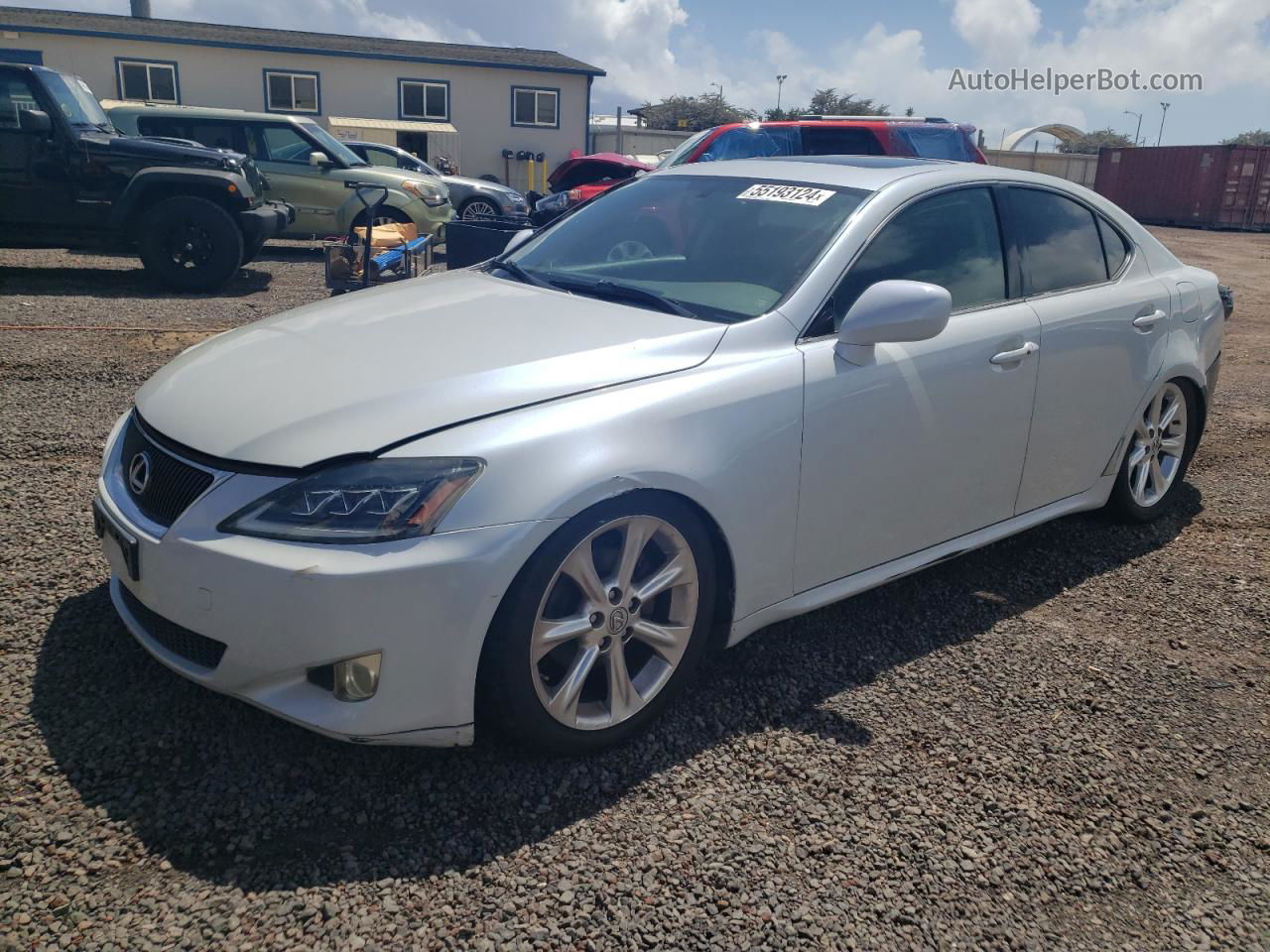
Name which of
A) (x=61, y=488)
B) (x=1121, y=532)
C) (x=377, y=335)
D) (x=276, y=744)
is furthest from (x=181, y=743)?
(x=1121, y=532)

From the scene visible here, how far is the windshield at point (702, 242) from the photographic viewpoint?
10.2ft

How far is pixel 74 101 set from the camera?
398 inches

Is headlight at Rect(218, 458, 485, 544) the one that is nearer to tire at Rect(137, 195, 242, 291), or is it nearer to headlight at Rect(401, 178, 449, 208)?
tire at Rect(137, 195, 242, 291)

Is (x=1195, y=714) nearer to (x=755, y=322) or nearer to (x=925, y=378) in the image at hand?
(x=925, y=378)

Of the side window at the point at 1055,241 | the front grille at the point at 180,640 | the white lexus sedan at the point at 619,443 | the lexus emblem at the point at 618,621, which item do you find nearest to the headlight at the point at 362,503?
the white lexus sedan at the point at 619,443

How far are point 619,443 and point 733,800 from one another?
0.95 m

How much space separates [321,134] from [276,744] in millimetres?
12680

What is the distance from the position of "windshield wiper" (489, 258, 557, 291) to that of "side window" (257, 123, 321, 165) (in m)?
10.6

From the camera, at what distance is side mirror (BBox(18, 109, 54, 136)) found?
938cm

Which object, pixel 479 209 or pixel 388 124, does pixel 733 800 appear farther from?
pixel 388 124

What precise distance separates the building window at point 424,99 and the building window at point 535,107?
209 centimetres

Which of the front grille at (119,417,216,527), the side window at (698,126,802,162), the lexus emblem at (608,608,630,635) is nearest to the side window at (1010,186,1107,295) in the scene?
the lexus emblem at (608,608,630,635)

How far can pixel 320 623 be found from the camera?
221 centimetres

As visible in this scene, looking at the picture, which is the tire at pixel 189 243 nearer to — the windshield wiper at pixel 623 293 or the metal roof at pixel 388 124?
the windshield wiper at pixel 623 293
